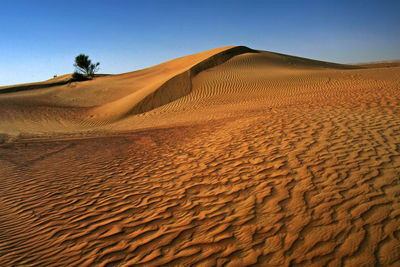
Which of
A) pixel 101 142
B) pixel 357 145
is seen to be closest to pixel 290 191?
pixel 357 145

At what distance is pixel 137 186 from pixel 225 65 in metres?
19.9

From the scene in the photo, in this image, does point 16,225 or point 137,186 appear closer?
point 16,225

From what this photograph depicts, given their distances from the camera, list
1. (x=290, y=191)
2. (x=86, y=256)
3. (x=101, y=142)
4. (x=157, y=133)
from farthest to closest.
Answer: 1. (x=157, y=133)
2. (x=101, y=142)
3. (x=290, y=191)
4. (x=86, y=256)

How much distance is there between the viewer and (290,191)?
3607 millimetres

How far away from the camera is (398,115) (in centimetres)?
658

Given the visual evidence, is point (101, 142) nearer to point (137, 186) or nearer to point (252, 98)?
point (137, 186)

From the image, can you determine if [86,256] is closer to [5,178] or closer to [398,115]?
[5,178]

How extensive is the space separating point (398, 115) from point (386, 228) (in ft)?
18.6

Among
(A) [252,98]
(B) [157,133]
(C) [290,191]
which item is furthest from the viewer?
(A) [252,98]

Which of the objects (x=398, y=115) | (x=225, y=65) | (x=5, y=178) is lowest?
(x=5, y=178)

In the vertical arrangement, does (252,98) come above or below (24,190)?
above

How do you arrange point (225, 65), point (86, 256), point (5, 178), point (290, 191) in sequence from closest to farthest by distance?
point (86, 256) → point (290, 191) → point (5, 178) → point (225, 65)

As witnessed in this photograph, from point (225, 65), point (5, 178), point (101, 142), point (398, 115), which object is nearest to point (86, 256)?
point (5, 178)

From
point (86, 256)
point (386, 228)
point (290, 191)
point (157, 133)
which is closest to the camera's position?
point (386, 228)
